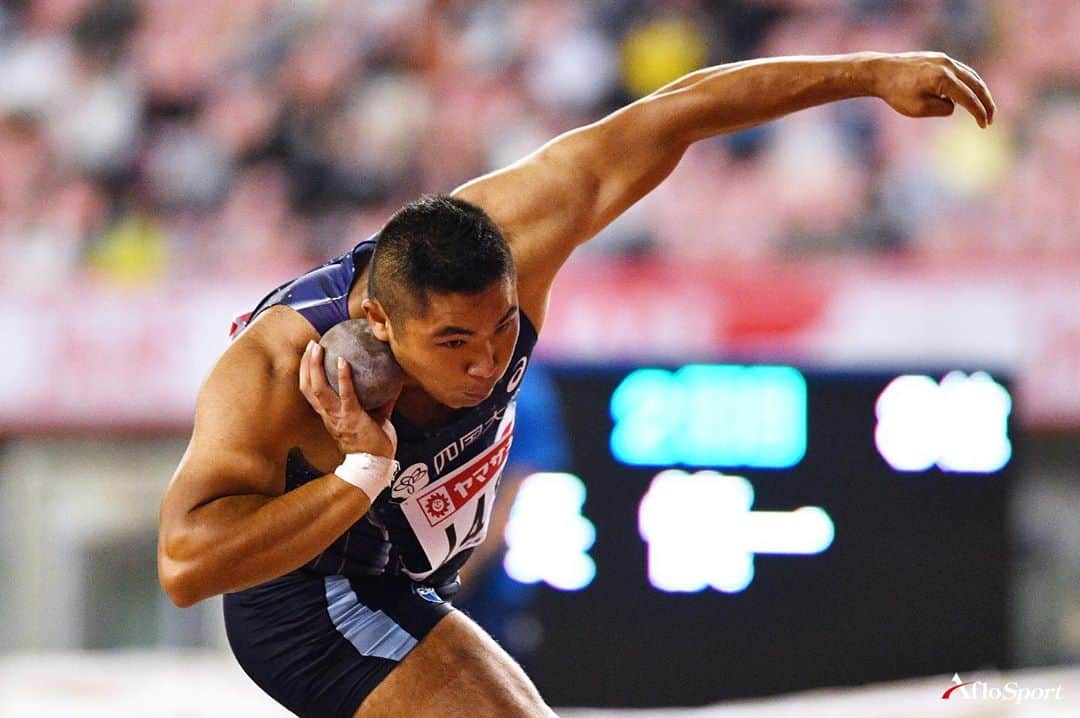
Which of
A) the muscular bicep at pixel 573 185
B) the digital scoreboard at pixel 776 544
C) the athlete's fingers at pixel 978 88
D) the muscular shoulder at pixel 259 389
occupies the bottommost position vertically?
the digital scoreboard at pixel 776 544

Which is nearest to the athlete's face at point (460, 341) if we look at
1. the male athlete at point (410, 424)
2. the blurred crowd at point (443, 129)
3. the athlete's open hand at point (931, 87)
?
the male athlete at point (410, 424)

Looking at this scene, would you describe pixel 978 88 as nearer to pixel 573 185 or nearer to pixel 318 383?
pixel 573 185

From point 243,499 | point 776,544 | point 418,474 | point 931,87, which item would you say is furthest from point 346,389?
point 776,544

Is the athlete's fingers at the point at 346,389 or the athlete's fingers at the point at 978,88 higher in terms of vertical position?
the athlete's fingers at the point at 978,88

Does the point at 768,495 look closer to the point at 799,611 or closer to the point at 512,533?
the point at 799,611

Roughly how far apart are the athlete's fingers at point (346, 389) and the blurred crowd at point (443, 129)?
4.08 metres

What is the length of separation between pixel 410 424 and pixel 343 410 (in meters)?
0.28

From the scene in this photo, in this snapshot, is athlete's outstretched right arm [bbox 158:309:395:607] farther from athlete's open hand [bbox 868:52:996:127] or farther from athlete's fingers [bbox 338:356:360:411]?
athlete's open hand [bbox 868:52:996:127]

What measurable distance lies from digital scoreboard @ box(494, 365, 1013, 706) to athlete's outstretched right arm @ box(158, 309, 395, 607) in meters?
2.56

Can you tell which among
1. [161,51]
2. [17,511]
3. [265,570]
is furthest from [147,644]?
[265,570]

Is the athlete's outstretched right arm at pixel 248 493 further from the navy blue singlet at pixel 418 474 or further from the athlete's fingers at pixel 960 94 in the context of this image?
the athlete's fingers at pixel 960 94

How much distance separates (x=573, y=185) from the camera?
Result: 3023mm

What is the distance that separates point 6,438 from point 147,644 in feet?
4.00

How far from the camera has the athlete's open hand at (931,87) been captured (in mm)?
2758
